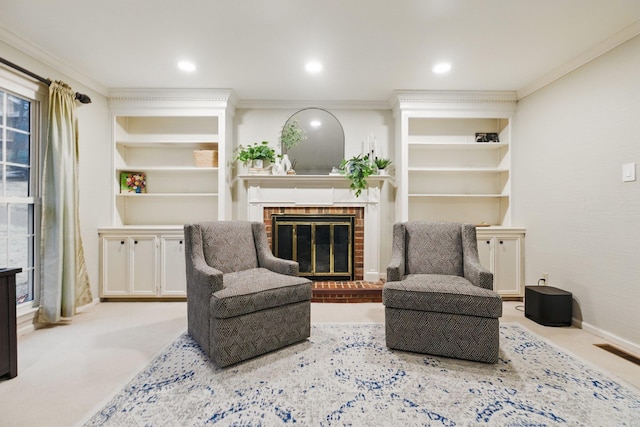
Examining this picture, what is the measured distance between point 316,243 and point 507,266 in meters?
2.19

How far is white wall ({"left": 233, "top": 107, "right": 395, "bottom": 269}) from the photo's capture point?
4023mm

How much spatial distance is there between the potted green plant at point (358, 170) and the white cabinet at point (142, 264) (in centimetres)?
201

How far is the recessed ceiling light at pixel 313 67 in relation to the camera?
2932mm

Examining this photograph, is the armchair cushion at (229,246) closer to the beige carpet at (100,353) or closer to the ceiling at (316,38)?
the beige carpet at (100,353)

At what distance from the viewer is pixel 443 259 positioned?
2.74 metres

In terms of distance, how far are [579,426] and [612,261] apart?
5.41ft

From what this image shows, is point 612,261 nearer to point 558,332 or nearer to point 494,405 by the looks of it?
point 558,332

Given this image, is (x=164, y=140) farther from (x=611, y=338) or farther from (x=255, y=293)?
(x=611, y=338)

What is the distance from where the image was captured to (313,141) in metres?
3.98

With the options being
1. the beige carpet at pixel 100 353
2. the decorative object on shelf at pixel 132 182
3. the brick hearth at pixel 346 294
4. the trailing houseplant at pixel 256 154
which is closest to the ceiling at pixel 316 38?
the trailing houseplant at pixel 256 154

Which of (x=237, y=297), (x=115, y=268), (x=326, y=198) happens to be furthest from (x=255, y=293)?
(x=115, y=268)

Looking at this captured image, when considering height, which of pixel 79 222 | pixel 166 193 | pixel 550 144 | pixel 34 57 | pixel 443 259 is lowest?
pixel 443 259

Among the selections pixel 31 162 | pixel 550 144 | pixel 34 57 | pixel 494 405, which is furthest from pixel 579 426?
pixel 34 57

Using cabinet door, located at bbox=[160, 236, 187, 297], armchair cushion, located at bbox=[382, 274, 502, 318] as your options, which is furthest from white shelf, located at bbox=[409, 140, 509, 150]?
cabinet door, located at bbox=[160, 236, 187, 297]
